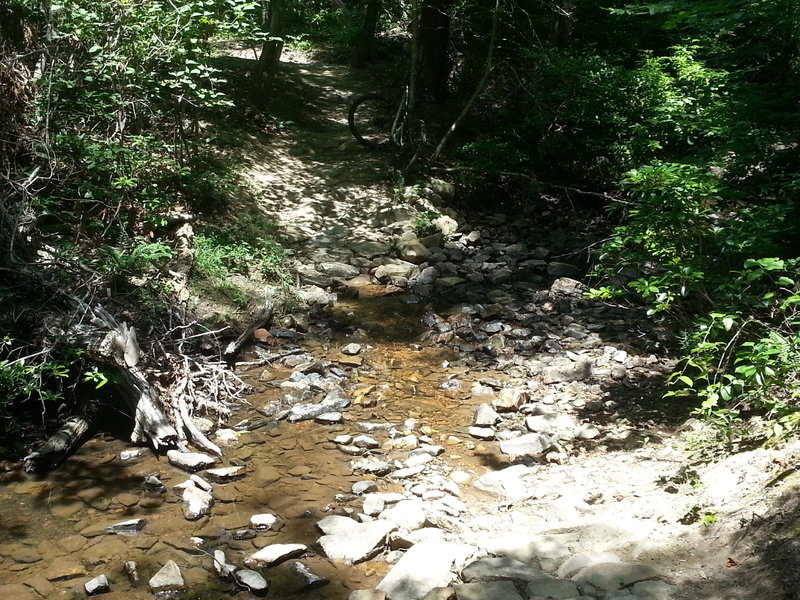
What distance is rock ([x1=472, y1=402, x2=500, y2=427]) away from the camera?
5337mm

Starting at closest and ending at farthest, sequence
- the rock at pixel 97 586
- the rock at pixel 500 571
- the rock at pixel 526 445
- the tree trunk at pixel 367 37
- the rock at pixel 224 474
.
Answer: the rock at pixel 500 571 < the rock at pixel 97 586 < the rock at pixel 224 474 < the rock at pixel 526 445 < the tree trunk at pixel 367 37

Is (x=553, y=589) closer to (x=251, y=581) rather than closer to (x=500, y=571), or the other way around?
(x=500, y=571)

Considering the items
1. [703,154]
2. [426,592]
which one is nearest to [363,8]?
[703,154]

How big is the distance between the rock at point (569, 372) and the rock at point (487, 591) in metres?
3.15

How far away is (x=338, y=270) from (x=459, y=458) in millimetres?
4455

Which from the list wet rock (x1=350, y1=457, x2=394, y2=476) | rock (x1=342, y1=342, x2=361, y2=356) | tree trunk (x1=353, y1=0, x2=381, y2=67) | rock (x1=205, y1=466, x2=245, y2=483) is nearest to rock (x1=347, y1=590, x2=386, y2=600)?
wet rock (x1=350, y1=457, x2=394, y2=476)

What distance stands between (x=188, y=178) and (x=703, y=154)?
6082 mm

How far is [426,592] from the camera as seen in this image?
322 centimetres

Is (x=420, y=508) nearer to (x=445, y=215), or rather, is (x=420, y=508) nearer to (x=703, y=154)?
(x=703, y=154)

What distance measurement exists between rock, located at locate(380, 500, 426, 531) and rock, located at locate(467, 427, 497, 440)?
3.69 ft

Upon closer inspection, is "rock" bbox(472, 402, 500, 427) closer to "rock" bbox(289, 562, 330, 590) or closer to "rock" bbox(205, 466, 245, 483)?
"rock" bbox(205, 466, 245, 483)

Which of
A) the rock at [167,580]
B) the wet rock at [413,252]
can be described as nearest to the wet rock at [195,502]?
the rock at [167,580]

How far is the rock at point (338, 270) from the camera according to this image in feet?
28.8

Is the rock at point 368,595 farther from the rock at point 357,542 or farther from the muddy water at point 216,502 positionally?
the rock at point 357,542
